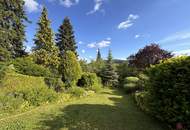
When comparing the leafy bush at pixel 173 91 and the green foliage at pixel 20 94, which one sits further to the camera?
the green foliage at pixel 20 94

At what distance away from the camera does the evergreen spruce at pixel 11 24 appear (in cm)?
1858

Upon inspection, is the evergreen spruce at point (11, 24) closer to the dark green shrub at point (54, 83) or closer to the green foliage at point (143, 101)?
the dark green shrub at point (54, 83)

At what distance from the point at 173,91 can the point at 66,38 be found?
27552 mm

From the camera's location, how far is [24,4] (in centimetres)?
2238

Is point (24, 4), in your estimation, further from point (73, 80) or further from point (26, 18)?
point (73, 80)

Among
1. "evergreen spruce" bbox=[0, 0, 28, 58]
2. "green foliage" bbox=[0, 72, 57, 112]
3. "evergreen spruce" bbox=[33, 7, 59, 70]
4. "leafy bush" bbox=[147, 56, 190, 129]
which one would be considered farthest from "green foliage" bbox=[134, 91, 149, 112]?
"evergreen spruce" bbox=[33, 7, 59, 70]

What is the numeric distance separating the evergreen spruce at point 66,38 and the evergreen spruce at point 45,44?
475 cm

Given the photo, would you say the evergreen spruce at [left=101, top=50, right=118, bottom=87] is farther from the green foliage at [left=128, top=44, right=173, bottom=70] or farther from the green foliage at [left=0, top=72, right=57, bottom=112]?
the green foliage at [left=0, top=72, right=57, bottom=112]

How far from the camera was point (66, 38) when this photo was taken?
31953 millimetres

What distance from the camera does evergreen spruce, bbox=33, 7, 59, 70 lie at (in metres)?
25.3

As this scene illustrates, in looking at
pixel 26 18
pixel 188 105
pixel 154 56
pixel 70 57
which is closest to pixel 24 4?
pixel 26 18

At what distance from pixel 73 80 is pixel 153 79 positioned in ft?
39.2

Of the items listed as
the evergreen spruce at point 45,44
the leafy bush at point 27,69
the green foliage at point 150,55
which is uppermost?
the evergreen spruce at point 45,44

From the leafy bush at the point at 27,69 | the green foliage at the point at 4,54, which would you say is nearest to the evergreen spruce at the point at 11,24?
the green foliage at the point at 4,54
